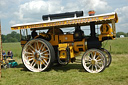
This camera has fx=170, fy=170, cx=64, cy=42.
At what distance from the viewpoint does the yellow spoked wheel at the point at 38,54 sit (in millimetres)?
8028

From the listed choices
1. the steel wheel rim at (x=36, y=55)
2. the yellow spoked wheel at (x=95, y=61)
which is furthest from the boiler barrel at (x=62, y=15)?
the yellow spoked wheel at (x=95, y=61)

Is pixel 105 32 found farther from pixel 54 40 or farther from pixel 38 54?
pixel 38 54

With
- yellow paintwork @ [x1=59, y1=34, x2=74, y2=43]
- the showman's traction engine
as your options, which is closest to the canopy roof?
the showman's traction engine

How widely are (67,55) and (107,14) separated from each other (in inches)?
101

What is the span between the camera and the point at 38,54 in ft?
27.5

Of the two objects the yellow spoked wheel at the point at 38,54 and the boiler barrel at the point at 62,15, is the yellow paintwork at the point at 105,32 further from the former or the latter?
the yellow spoked wheel at the point at 38,54

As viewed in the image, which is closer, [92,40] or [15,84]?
[15,84]

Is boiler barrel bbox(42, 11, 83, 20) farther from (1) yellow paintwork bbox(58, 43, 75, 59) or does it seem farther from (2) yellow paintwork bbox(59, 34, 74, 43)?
(1) yellow paintwork bbox(58, 43, 75, 59)

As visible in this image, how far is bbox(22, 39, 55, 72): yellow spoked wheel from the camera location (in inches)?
316

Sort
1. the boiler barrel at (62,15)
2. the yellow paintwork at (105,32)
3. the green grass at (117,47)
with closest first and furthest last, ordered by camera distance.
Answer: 1. the yellow paintwork at (105,32)
2. the boiler barrel at (62,15)
3. the green grass at (117,47)

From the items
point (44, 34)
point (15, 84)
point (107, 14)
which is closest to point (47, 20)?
point (44, 34)

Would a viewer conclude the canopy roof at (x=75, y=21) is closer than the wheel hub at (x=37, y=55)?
Yes

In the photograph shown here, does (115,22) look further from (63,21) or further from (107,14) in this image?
(63,21)

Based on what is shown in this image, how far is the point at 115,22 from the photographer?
7969 millimetres
